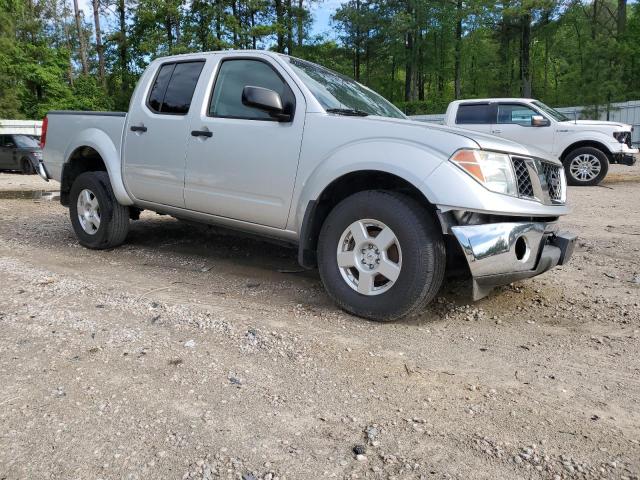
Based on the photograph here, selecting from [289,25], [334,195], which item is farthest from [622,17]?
[334,195]

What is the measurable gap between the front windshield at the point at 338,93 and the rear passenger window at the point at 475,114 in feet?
27.3

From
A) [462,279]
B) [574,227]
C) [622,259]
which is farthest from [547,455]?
[574,227]

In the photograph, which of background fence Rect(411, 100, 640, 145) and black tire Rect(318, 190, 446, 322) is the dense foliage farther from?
black tire Rect(318, 190, 446, 322)

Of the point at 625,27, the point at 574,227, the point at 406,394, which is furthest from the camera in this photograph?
the point at 625,27

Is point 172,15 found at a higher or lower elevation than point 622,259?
higher

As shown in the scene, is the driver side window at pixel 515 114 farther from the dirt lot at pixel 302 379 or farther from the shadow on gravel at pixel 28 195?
the shadow on gravel at pixel 28 195

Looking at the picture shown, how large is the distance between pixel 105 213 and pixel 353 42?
136 ft

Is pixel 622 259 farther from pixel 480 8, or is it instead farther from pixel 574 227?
pixel 480 8

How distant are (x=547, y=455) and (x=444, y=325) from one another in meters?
1.50

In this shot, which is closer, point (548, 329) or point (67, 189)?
point (548, 329)

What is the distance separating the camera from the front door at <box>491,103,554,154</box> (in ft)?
39.2

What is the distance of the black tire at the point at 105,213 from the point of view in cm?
552

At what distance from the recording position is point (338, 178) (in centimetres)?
368

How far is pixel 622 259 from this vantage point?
5.18m
